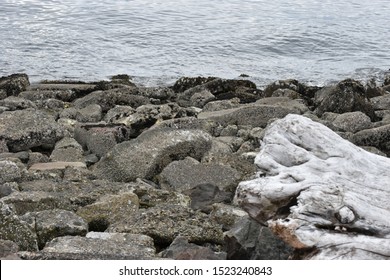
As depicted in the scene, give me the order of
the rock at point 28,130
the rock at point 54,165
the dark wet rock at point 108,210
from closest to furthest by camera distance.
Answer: the dark wet rock at point 108,210
the rock at point 54,165
the rock at point 28,130

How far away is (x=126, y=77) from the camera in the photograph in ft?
67.5

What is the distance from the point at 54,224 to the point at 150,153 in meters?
2.67

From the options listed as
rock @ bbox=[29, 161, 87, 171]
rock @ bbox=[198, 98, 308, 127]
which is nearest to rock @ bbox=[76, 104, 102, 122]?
rock @ bbox=[198, 98, 308, 127]

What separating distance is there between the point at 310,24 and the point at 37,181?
28.5 metres

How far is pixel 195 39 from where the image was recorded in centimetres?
2900

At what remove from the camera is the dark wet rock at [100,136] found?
373 inches

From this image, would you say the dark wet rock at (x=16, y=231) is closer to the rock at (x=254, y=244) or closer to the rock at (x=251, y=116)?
the rock at (x=254, y=244)

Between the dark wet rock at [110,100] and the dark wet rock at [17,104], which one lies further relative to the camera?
the dark wet rock at [110,100]

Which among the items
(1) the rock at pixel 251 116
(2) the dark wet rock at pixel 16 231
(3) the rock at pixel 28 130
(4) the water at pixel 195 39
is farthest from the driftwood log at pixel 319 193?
(4) the water at pixel 195 39

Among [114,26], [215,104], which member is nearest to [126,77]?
[215,104]

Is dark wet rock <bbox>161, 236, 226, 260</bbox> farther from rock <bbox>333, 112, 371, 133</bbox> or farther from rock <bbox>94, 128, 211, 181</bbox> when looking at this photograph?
rock <bbox>333, 112, 371, 133</bbox>

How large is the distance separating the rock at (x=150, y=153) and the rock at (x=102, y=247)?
8.17 ft

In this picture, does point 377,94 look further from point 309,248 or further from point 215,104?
point 309,248

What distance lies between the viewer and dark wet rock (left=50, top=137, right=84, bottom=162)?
8.98 metres
